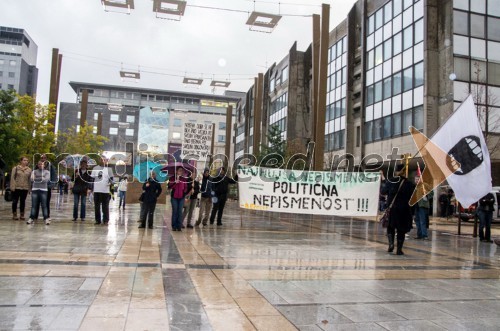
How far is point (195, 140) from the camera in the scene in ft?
51.8

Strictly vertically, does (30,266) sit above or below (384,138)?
below

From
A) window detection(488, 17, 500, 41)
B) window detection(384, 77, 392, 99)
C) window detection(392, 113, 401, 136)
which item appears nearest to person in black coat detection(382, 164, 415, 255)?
window detection(392, 113, 401, 136)

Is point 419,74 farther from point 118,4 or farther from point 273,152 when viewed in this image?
point 118,4

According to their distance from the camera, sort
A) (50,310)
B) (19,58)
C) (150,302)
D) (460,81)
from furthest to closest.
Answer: (19,58), (460,81), (150,302), (50,310)

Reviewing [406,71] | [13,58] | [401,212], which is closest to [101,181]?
[401,212]

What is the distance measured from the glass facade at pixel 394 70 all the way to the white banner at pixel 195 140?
19676 millimetres

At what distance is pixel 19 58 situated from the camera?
120 metres

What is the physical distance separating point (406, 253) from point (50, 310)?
25.0ft

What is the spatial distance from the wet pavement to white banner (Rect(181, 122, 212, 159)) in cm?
604

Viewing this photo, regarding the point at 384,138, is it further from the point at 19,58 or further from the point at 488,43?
the point at 19,58

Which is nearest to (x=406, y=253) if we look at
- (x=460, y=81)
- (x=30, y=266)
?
(x=30, y=266)

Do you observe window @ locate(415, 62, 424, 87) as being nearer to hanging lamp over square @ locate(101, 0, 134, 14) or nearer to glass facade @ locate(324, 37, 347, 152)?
glass facade @ locate(324, 37, 347, 152)

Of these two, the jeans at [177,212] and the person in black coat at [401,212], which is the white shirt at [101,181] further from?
the person in black coat at [401,212]

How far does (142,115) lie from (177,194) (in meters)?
80.2
